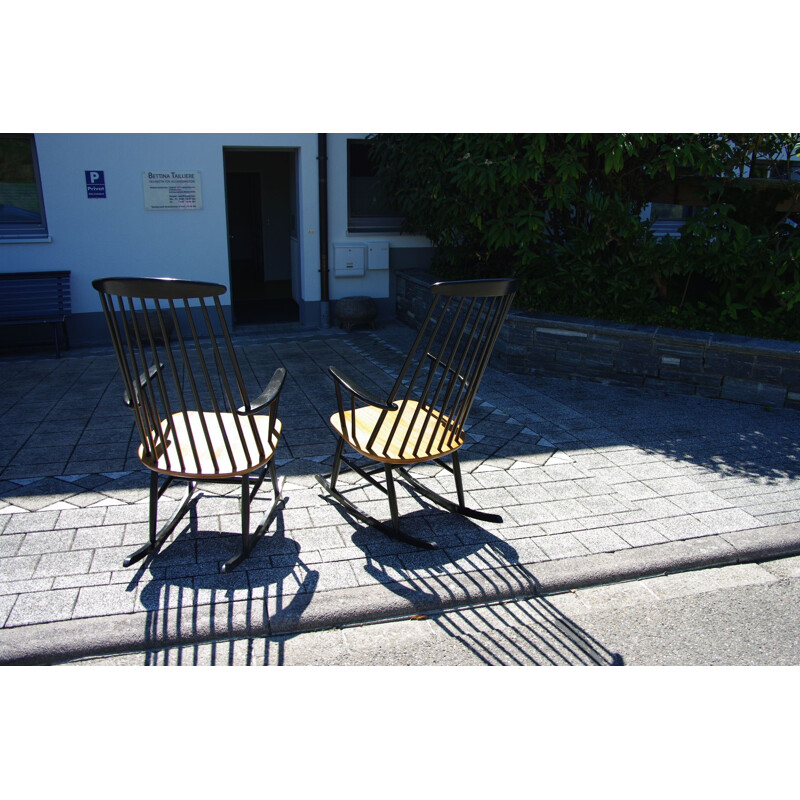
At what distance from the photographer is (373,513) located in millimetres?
3742

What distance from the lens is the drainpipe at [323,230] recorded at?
8.28m

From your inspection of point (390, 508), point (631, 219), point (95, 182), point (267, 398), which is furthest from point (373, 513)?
point (95, 182)

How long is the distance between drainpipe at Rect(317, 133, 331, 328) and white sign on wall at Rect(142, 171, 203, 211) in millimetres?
1470

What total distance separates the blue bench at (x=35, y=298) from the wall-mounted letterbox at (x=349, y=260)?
3.15m

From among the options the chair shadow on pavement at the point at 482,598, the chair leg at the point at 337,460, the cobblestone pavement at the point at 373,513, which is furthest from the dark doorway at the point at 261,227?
the chair shadow on pavement at the point at 482,598

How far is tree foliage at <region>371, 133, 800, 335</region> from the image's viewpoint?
233 inches

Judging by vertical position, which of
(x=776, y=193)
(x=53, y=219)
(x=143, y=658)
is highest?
(x=776, y=193)

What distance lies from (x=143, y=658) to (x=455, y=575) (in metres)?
1.42

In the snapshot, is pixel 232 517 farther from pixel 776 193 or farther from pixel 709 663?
pixel 776 193

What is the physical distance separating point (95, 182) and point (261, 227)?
3.96 metres

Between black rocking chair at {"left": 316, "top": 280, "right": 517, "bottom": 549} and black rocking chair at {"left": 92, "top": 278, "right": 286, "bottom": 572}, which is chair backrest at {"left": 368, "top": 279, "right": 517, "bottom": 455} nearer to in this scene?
black rocking chair at {"left": 316, "top": 280, "right": 517, "bottom": 549}

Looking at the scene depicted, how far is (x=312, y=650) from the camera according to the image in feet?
9.00

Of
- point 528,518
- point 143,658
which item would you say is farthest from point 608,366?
point 143,658

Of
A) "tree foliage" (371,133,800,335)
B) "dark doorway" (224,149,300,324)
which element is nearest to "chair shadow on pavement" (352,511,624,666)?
"tree foliage" (371,133,800,335)
